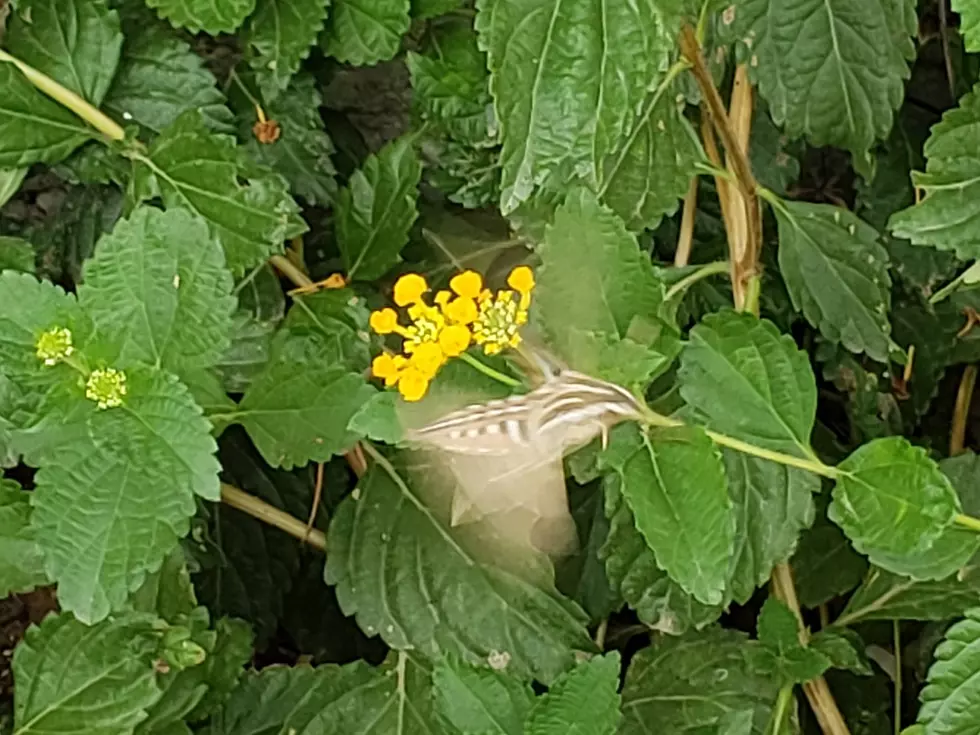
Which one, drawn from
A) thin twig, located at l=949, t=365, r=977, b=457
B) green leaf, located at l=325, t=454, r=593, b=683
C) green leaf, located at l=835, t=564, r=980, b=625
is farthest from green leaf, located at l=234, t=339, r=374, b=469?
thin twig, located at l=949, t=365, r=977, b=457

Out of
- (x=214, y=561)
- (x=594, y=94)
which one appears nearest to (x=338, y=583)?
(x=214, y=561)

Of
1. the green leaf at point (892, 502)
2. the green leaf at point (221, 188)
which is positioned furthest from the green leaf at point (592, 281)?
the green leaf at point (221, 188)

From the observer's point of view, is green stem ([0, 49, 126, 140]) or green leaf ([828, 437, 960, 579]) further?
green stem ([0, 49, 126, 140])

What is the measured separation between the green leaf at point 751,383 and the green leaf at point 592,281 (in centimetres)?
4

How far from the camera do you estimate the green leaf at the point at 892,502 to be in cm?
60

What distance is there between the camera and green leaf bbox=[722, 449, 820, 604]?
70cm

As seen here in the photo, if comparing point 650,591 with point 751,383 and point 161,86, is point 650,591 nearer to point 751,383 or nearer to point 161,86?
point 751,383

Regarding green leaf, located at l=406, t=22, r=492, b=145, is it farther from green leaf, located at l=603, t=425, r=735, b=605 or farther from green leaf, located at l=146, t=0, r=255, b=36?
green leaf, located at l=603, t=425, r=735, b=605

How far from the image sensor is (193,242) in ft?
2.16

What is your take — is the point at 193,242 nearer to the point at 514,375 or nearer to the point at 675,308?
the point at 514,375

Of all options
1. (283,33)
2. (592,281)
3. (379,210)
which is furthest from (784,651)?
(283,33)

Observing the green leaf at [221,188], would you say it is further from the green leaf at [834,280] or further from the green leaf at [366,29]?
Answer: the green leaf at [834,280]

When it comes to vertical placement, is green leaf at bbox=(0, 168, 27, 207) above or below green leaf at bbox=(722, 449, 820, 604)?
above

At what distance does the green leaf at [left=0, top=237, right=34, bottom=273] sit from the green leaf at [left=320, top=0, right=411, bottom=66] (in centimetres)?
23
